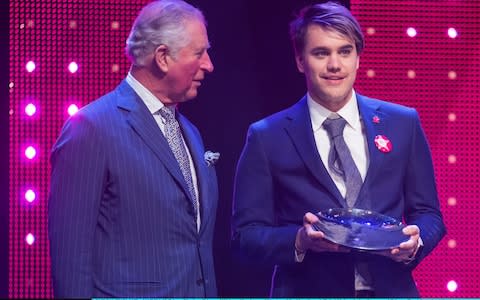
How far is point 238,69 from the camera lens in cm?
383

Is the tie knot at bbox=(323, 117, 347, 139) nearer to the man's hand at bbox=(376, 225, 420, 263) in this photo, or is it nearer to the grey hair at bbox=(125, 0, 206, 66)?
the man's hand at bbox=(376, 225, 420, 263)

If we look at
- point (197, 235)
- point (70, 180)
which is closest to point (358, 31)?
point (197, 235)

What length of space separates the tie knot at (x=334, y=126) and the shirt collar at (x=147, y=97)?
2.05 feet

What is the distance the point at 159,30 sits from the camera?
293cm

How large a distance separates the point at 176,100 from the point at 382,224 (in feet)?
2.86

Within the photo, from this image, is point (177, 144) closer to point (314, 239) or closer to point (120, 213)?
point (120, 213)

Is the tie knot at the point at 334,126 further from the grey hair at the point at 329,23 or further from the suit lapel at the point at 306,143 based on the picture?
the grey hair at the point at 329,23

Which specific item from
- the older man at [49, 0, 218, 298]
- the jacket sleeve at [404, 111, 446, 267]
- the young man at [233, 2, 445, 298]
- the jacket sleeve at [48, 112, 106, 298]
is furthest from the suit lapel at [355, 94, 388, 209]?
the jacket sleeve at [48, 112, 106, 298]

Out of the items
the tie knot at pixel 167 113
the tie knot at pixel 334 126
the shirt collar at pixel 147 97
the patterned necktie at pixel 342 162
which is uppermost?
the shirt collar at pixel 147 97

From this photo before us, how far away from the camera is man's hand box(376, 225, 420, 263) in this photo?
2.70m

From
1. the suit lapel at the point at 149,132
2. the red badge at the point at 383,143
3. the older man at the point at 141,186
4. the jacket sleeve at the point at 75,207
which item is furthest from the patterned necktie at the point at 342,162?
the jacket sleeve at the point at 75,207

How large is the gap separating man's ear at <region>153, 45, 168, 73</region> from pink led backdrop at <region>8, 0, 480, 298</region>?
848mm

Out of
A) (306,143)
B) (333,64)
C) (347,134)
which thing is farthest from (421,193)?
(333,64)

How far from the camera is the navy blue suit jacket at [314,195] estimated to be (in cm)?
292
